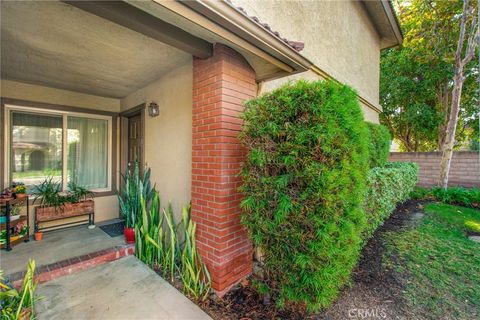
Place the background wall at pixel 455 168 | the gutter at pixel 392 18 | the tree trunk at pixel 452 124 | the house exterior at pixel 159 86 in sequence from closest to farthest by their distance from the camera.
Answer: the house exterior at pixel 159 86 → the gutter at pixel 392 18 → the tree trunk at pixel 452 124 → the background wall at pixel 455 168

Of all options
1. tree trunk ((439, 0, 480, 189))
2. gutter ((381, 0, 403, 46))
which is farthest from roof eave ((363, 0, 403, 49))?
tree trunk ((439, 0, 480, 189))

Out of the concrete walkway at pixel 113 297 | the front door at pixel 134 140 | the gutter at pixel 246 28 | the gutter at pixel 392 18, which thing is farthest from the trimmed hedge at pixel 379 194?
the gutter at pixel 392 18

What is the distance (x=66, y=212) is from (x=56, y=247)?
1017 mm

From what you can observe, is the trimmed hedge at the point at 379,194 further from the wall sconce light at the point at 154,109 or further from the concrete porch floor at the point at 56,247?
the concrete porch floor at the point at 56,247

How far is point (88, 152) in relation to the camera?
5.23m

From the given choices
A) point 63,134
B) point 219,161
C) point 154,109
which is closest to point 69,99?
point 63,134

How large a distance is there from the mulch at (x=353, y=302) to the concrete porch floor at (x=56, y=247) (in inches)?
91.4

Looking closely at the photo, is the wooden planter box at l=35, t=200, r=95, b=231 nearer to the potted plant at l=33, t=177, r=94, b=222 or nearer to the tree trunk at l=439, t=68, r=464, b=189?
the potted plant at l=33, t=177, r=94, b=222

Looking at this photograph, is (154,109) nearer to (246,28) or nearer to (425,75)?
(246,28)

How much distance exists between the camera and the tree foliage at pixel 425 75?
814 centimetres

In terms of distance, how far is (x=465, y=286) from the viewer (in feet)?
9.39

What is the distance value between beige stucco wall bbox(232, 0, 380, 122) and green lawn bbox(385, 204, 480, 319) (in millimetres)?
3513

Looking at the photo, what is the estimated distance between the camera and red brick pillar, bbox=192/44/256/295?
8.92ft

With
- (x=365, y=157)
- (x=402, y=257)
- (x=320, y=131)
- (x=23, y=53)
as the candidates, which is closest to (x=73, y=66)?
(x=23, y=53)
